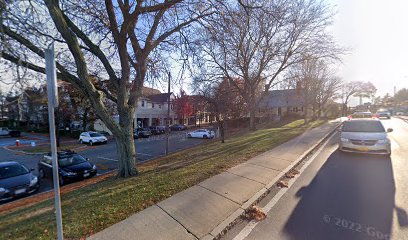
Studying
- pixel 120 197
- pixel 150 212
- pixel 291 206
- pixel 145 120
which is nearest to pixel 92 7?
pixel 120 197

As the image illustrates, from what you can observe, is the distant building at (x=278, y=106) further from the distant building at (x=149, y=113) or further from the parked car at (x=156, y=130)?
the parked car at (x=156, y=130)

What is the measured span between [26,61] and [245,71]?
66.7ft

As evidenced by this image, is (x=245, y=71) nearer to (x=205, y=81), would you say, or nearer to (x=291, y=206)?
(x=205, y=81)

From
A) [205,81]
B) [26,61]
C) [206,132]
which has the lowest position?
[206,132]

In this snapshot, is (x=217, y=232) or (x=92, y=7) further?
(x=92, y=7)

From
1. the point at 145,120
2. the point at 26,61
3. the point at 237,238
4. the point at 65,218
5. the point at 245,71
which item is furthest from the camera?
the point at 145,120

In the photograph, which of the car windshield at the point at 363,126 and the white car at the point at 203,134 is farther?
the white car at the point at 203,134

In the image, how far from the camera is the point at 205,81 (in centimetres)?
2377

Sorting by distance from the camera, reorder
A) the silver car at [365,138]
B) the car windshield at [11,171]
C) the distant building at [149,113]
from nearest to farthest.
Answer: the car windshield at [11,171], the silver car at [365,138], the distant building at [149,113]

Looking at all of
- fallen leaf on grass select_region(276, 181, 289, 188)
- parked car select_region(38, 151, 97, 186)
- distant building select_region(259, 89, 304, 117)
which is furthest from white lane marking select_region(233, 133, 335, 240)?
distant building select_region(259, 89, 304, 117)

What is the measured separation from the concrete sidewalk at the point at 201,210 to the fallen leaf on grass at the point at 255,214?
0.39 ft

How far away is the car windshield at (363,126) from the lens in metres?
9.14

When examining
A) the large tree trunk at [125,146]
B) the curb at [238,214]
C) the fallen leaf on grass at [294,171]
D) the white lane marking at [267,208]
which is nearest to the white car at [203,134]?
the large tree trunk at [125,146]

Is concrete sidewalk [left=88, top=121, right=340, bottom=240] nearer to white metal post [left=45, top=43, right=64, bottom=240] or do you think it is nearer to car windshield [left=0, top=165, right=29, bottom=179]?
white metal post [left=45, top=43, right=64, bottom=240]
